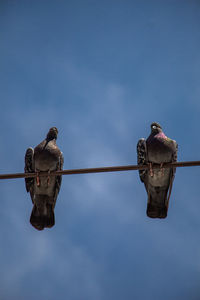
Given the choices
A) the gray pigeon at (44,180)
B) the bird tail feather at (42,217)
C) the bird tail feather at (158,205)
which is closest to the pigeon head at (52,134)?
the gray pigeon at (44,180)

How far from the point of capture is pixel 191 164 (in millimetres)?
7031

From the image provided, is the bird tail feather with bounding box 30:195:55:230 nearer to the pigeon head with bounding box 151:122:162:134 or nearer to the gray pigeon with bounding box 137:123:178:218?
the gray pigeon with bounding box 137:123:178:218

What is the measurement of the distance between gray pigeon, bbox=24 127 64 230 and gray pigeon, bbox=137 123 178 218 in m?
A: 2.47

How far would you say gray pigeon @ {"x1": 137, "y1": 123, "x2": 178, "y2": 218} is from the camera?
10.3 m

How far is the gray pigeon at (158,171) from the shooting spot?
10.3 metres

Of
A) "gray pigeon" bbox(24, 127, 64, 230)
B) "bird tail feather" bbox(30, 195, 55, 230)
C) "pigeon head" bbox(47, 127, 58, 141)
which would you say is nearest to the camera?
"bird tail feather" bbox(30, 195, 55, 230)

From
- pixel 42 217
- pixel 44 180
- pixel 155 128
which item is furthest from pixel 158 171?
pixel 42 217

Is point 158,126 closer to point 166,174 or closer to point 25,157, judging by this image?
point 166,174

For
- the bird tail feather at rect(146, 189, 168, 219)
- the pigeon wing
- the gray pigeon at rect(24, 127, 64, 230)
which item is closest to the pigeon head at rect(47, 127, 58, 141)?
the gray pigeon at rect(24, 127, 64, 230)

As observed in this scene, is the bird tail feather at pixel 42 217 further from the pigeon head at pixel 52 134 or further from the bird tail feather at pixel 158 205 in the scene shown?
the bird tail feather at pixel 158 205

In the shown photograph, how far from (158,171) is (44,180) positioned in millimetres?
3300

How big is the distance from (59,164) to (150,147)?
8.81 feet

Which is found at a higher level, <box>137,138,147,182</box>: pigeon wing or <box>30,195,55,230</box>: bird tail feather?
<box>137,138,147,182</box>: pigeon wing

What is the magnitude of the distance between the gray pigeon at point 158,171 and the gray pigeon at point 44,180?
2.47 m
